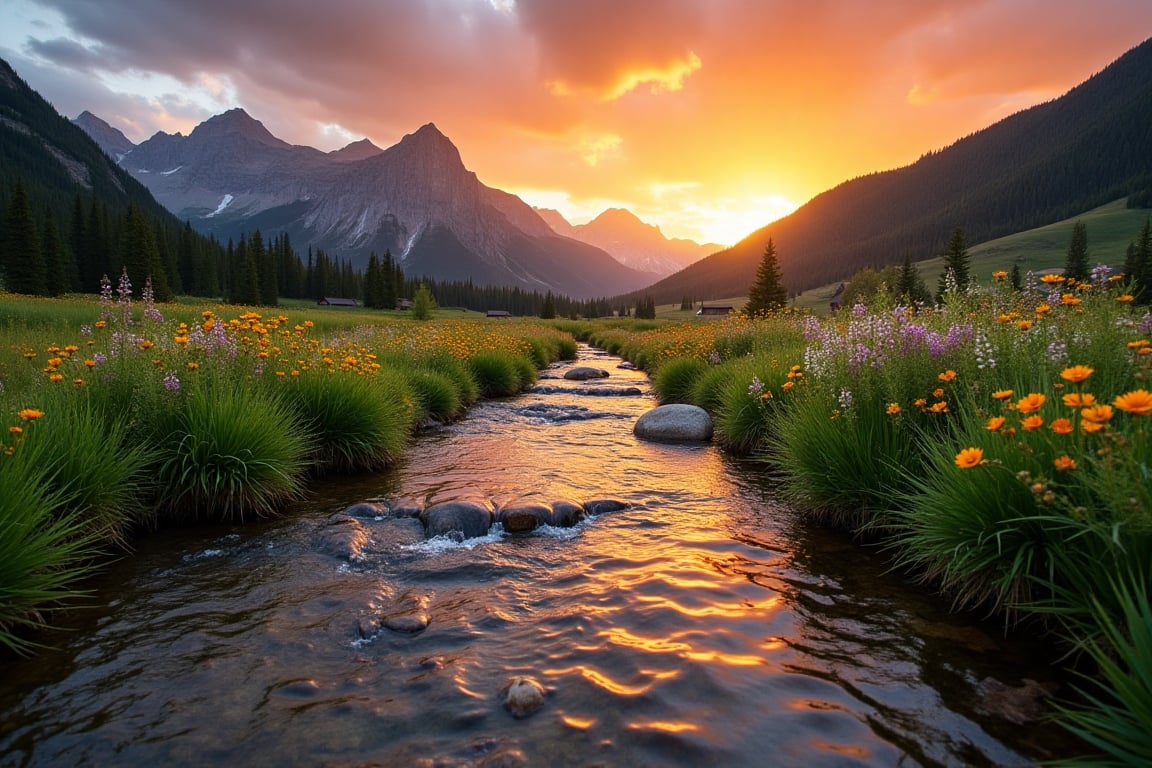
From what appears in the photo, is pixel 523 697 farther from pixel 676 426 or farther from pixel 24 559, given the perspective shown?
pixel 676 426

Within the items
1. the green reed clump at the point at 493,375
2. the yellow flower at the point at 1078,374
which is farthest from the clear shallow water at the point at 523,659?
the green reed clump at the point at 493,375

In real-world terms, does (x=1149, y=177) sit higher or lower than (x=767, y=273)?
higher

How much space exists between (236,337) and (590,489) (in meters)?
6.83

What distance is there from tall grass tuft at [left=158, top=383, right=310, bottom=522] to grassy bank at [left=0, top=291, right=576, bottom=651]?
0.02 metres

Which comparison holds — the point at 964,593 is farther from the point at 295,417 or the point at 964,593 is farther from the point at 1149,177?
the point at 1149,177

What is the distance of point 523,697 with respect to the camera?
3.83 m

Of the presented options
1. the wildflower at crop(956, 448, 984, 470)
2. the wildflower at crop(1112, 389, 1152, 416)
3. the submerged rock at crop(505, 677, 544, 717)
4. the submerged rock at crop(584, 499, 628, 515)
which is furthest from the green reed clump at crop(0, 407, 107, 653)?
the wildflower at crop(1112, 389, 1152, 416)

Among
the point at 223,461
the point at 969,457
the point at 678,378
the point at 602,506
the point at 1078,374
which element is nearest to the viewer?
the point at 1078,374

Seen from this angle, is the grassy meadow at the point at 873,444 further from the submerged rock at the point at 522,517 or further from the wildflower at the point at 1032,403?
the submerged rock at the point at 522,517

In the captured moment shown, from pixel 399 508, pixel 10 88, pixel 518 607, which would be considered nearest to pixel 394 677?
pixel 518 607

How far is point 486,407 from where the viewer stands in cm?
1691

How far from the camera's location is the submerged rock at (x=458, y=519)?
23.0 ft

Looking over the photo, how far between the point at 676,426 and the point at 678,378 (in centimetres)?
568

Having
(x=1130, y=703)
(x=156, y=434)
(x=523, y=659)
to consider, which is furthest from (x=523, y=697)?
(x=156, y=434)
